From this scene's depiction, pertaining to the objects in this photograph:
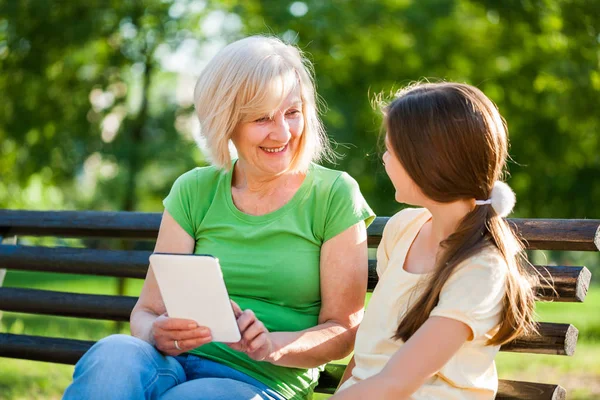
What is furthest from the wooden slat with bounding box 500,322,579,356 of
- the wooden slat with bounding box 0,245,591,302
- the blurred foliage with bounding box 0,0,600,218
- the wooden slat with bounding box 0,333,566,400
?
the blurred foliage with bounding box 0,0,600,218

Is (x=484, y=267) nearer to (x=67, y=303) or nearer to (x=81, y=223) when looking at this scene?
(x=81, y=223)

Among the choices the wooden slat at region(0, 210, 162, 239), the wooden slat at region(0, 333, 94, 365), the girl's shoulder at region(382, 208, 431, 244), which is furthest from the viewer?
the wooden slat at region(0, 333, 94, 365)

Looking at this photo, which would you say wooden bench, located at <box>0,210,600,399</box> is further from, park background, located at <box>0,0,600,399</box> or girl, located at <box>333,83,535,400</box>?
park background, located at <box>0,0,600,399</box>

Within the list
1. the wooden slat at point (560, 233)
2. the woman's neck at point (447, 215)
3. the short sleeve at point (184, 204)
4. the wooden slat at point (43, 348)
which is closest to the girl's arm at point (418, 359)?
the woman's neck at point (447, 215)

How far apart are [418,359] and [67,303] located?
7.44 ft

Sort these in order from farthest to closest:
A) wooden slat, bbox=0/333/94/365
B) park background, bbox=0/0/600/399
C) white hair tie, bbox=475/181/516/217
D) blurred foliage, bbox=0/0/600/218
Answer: blurred foliage, bbox=0/0/600/218, park background, bbox=0/0/600/399, wooden slat, bbox=0/333/94/365, white hair tie, bbox=475/181/516/217

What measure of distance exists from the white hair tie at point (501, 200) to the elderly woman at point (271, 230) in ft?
2.05

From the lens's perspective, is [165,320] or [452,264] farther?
[165,320]

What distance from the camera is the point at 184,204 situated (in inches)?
123

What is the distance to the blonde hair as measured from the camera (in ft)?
9.52

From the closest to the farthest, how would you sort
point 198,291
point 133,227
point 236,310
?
point 198,291 → point 236,310 → point 133,227

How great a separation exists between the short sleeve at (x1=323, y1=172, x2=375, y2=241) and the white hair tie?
1.98 feet

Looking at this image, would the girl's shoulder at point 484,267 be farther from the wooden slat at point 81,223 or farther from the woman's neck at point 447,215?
the wooden slat at point 81,223

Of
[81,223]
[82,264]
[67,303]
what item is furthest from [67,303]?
[81,223]
